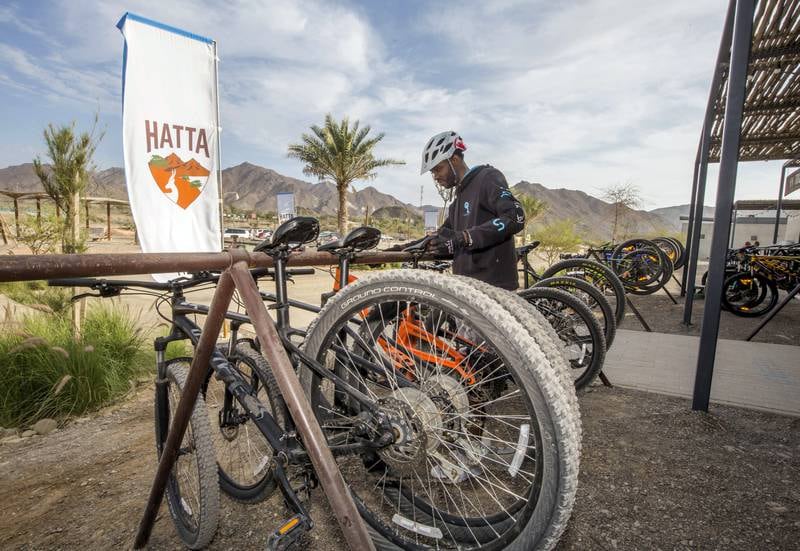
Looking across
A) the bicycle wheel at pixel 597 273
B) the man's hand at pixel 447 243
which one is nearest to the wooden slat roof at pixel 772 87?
the bicycle wheel at pixel 597 273

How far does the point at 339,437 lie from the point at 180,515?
96 centimetres

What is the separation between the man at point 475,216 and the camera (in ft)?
8.49

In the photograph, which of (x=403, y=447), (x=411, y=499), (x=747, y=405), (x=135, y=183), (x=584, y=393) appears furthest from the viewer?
(x=135, y=183)

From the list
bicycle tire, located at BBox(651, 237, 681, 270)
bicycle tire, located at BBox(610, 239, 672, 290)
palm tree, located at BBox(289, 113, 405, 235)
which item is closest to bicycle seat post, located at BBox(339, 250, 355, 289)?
bicycle tire, located at BBox(610, 239, 672, 290)

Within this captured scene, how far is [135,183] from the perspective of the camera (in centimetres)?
412

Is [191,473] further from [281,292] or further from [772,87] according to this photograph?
[772,87]

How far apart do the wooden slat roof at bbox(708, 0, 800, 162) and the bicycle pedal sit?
219 inches

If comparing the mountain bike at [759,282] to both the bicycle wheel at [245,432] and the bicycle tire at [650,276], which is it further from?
the bicycle wheel at [245,432]

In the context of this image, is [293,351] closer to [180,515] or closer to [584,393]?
[180,515]

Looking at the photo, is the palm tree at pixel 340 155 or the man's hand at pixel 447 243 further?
the palm tree at pixel 340 155

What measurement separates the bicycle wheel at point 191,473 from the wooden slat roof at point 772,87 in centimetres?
568

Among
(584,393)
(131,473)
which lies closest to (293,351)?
(131,473)

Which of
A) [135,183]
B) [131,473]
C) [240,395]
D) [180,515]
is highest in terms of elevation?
[135,183]

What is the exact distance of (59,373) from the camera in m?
3.76
